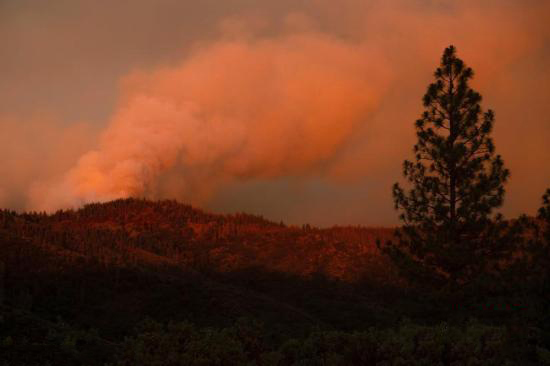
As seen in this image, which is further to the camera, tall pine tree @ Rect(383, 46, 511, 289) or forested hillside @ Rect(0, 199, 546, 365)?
tall pine tree @ Rect(383, 46, 511, 289)

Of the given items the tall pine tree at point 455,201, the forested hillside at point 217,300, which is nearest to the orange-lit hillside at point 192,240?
the forested hillside at point 217,300

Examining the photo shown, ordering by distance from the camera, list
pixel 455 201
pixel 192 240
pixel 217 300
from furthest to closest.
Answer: pixel 192 240
pixel 217 300
pixel 455 201

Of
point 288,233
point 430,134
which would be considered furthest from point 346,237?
point 430,134

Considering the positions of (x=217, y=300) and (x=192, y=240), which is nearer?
(x=217, y=300)

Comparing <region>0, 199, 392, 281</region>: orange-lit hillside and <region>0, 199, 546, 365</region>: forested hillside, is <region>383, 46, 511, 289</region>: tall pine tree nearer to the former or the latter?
<region>0, 199, 546, 365</region>: forested hillside

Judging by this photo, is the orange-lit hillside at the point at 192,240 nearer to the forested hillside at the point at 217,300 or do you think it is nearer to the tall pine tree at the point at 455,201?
the forested hillside at the point at 217,300

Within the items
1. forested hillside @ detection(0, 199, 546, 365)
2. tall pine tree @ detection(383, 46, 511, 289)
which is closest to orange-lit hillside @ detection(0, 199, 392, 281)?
forested hillside @ detection(0, 199, 546, 365)

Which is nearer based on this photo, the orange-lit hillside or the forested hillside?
the forested hillside

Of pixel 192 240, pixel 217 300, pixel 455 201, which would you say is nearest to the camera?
pixel 455 201

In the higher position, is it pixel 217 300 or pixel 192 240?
pixel 192 240

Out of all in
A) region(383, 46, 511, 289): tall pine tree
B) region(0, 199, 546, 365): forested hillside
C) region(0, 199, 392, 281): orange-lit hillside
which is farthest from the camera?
region(0, 199, 392, 281): orange-lit hillside

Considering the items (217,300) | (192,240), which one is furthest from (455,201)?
(192,240)

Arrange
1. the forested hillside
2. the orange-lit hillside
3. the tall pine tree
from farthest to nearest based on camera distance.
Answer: the orange-lit hillside
the tall pine tree
the forested hillside

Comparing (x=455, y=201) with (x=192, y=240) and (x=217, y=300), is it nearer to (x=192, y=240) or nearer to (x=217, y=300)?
(x=217, y=300)
